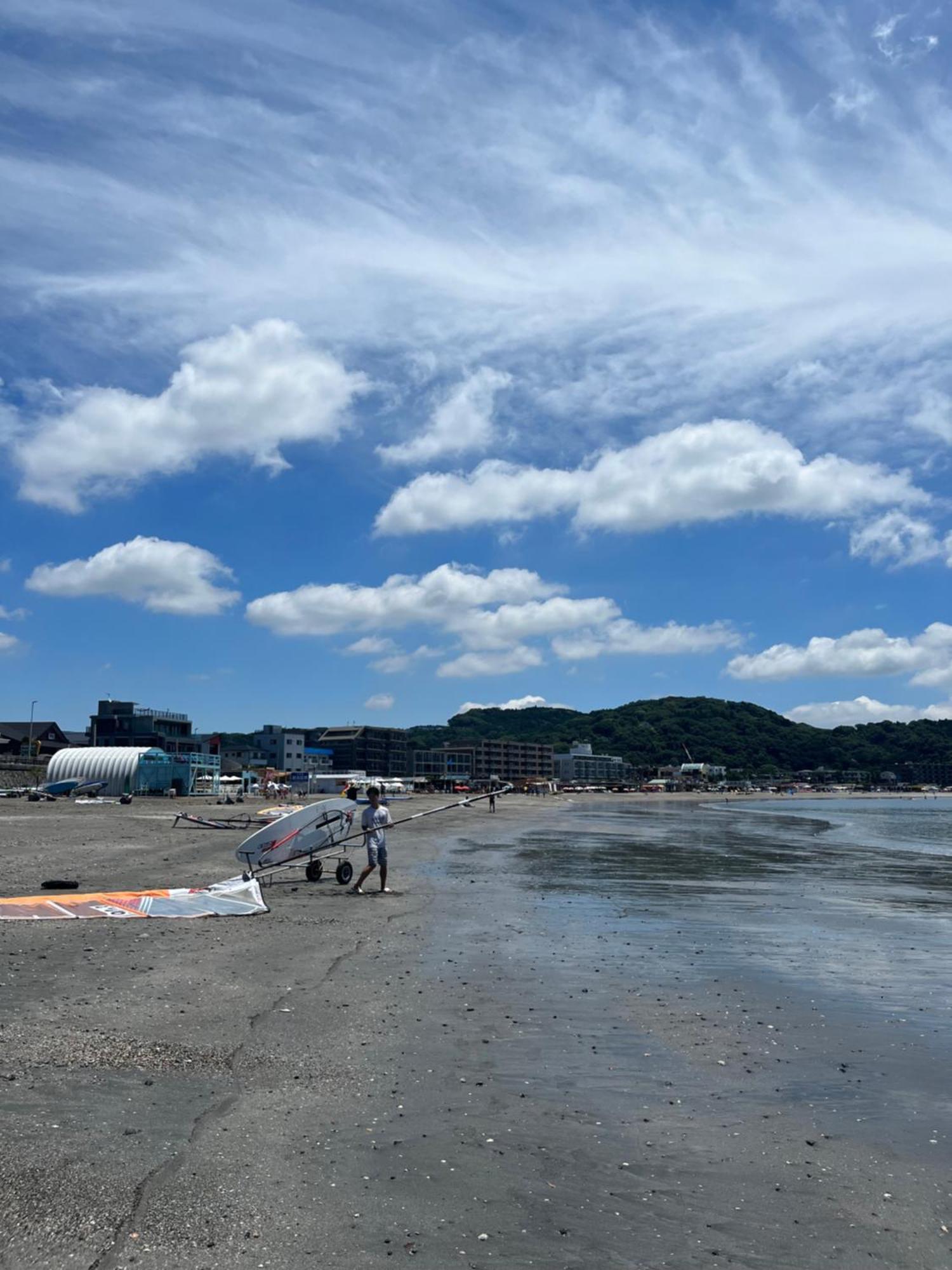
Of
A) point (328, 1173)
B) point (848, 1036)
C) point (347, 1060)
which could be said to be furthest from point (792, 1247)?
point (848, 1036)

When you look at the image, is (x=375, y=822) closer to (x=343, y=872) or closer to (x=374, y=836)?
(x=374, y=836)

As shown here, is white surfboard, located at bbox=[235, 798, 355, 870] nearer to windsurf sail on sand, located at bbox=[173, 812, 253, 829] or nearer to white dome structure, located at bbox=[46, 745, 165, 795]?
windsurf sail on sand, located at bbox=[173, 812, 253, 829]

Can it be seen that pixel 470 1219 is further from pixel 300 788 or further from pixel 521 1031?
pixel 300 788

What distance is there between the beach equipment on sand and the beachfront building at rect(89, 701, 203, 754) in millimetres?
135808

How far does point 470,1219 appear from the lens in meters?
5.51

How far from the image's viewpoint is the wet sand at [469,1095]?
534cm

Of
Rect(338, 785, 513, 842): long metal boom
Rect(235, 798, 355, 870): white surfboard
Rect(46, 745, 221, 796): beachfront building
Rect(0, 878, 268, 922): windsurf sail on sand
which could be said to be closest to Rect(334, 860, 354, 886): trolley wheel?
Rect(338, 785, 513, 842): long metal boom

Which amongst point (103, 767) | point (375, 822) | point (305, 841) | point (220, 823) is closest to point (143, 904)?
point (375, 822)

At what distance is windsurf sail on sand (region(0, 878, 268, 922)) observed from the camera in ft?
52.1

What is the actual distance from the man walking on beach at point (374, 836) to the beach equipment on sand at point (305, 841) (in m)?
0.57

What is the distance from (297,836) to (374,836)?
2.23 metres

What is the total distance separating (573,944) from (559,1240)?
33.3 feet

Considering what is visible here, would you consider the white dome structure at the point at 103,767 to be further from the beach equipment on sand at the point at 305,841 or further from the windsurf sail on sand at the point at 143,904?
the windsurf sail on sand at the point at 143,904

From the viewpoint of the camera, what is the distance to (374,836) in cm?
2141
